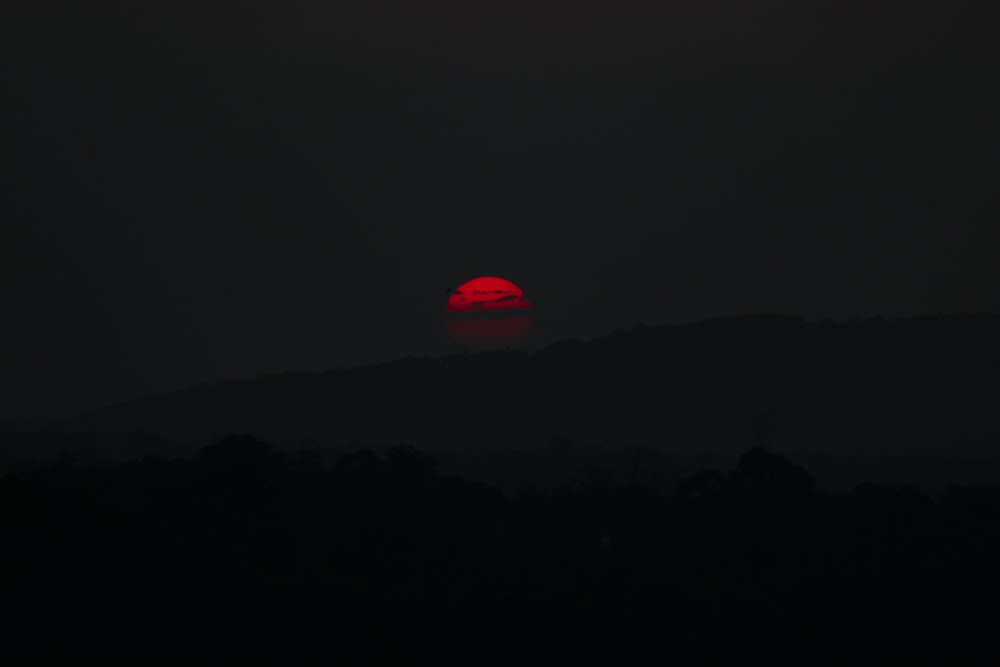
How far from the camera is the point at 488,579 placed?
3566 centimetres

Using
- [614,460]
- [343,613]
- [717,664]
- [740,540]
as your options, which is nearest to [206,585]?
[343,613]

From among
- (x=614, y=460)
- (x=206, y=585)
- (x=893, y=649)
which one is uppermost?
(x=206, y=585)

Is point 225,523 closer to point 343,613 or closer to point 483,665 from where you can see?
point 343,613

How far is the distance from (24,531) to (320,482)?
19763 mm

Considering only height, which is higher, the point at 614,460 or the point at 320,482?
the point at 320,482

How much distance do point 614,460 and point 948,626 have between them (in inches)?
6281

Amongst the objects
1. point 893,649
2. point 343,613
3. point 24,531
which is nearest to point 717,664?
point 893,649

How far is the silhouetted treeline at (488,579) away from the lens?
102 feet

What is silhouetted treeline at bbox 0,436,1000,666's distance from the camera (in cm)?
3108

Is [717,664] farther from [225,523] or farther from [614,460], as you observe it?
[614,460]

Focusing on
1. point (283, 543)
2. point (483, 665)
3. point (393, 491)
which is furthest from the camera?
point (393, 491)

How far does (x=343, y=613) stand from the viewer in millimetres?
32781

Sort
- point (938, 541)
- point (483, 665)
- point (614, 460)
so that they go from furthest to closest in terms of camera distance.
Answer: point (614, 460) → point (938, 541) → point (483, 665)

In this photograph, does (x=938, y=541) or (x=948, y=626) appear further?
(x=938, y=541)
